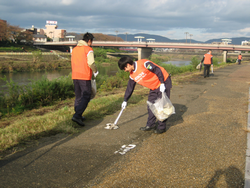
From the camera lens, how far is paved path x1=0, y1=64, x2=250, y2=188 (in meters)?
2.77

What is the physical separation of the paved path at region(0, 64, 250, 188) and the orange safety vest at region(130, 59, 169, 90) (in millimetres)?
1020

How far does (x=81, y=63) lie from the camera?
4.84 m

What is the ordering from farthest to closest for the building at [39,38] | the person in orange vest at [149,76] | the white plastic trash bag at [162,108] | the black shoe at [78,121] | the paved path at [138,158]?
the building at [39,38]
the black shoe at [78,121]
the white plastic trash bag at [162,108]
the person in orange vest at [149,76]
the paved path at [138,158]

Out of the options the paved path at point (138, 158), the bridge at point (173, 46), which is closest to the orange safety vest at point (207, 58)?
the paved path at point (138, 158)

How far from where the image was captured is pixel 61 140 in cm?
410

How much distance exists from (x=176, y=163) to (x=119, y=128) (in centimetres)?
185

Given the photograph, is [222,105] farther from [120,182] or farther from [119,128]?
[120,182]

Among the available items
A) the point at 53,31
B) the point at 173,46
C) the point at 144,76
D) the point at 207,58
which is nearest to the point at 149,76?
the point at 144,76

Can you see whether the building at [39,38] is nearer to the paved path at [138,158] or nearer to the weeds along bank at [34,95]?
the weeds along bank at [34,95]

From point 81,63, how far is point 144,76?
1.52 meters

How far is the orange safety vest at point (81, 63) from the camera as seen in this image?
481cm

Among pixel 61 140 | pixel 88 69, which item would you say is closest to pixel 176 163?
pixel 61 140

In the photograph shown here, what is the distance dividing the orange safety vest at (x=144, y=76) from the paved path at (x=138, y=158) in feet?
3.34

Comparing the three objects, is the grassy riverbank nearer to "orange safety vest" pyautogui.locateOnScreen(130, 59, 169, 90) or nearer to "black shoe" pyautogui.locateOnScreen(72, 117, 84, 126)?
"black shoe" pyautogui.locateOnScreen(72, 117, 84, 126)
